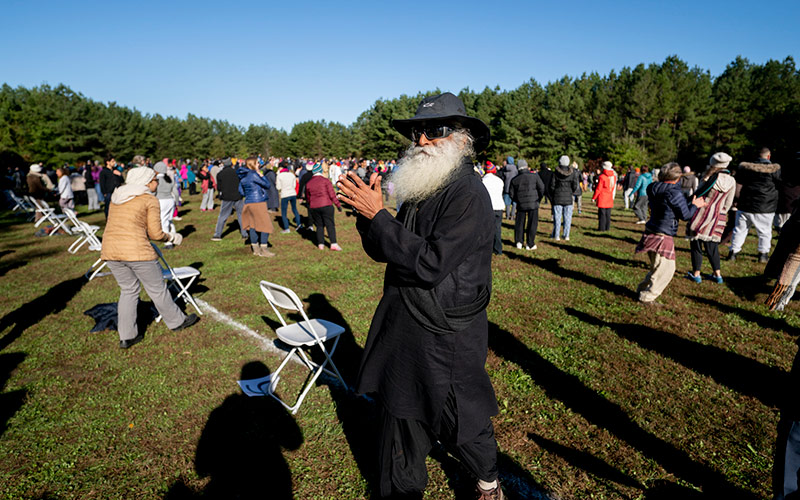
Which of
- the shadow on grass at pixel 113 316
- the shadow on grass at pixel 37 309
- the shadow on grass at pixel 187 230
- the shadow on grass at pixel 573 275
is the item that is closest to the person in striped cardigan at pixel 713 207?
the shadow on grass at pixel 573 275

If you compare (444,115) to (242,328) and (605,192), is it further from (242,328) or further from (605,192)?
(605,192)

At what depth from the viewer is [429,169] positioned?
2037 mm

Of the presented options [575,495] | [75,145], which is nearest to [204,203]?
[575,495]

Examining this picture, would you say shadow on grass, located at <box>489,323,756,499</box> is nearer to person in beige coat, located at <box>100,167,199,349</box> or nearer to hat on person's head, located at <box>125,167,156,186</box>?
person in beige coat, located at <box>100,167,199,349</box>

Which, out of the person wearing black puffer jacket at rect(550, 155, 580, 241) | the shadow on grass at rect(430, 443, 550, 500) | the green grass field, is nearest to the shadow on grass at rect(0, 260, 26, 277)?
the green grass field

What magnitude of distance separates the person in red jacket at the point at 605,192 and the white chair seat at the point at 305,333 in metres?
9.43

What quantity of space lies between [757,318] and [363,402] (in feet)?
18.1

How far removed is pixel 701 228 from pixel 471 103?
72.9 metres

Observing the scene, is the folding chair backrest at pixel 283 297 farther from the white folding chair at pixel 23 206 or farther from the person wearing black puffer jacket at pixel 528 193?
the white folding chair at pixel 23 206

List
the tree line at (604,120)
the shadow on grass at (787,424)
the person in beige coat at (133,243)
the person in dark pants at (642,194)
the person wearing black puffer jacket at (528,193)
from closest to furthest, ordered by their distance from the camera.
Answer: the shadow on grass at (787,424), the person in beige coat at (133,243), the person wearing black puffer jacket at (528,193), the person in dark pants at (642,194), the tree line at (604,120)

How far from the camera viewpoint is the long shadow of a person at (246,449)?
2727 millimetres

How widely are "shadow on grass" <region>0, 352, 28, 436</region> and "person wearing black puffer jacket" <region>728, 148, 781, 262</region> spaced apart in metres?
10.6

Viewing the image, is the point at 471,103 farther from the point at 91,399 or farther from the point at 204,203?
the point at 91,399

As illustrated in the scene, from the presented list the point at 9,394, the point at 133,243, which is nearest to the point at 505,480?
the point at 133,243
